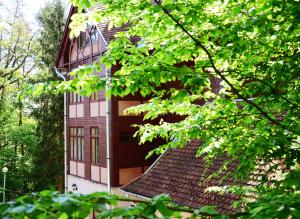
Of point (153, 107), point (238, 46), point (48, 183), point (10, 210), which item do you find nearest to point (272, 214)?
point (10, 210)

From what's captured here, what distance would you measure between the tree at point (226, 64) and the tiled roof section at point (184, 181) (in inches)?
152

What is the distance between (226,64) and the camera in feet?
14.7

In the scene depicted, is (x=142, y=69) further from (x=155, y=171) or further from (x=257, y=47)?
(x=155, y=171)

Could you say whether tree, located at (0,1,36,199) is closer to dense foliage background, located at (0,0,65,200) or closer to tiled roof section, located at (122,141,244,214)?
dense foliage background, located at (0,0,65,200)

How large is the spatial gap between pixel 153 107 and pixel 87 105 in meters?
12.5

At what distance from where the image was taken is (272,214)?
81.4 inches

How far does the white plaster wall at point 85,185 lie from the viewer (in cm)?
1595

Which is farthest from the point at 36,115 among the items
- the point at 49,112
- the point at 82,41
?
the point at 82,41

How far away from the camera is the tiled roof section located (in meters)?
8.63

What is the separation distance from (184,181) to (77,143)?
1005cm

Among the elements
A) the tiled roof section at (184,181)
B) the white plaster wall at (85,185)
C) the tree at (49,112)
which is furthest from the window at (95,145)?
the tree at (49,112)

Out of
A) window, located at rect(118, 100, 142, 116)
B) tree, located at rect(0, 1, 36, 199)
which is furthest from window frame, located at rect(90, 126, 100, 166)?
tree, located at rect(0, 1, 36, 199)

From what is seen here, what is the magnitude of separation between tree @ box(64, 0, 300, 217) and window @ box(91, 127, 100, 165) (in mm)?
12060

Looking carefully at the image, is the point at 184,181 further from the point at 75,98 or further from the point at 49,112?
the point at 49,112
